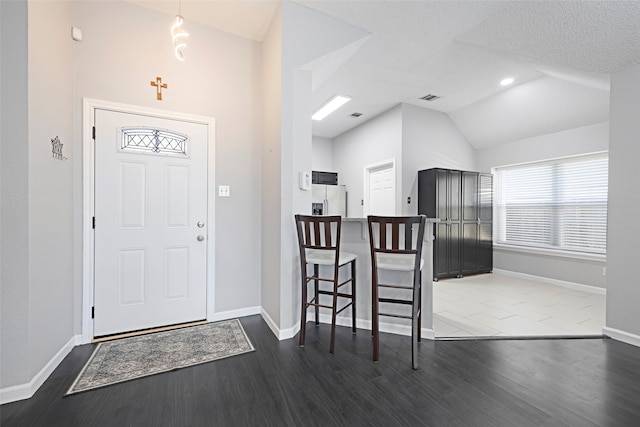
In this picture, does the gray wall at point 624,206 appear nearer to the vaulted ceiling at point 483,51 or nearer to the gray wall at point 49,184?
the vaulted ceiling at point 483,51

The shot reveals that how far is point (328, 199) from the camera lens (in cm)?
587

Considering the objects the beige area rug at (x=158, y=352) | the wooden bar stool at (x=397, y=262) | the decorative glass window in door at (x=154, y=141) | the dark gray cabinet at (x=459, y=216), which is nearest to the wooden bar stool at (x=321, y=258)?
the wooden bar stool at (x=397, y=262)

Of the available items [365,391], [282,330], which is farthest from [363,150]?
[365,391]

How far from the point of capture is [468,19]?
2500 millimetres

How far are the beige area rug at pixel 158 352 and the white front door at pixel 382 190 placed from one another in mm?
3400

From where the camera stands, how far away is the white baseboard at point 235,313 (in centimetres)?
284

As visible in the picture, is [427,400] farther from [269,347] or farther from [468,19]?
[468,19]

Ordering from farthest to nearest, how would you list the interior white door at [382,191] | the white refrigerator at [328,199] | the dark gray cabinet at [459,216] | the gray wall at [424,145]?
the white refrigerator at [328,199] → the interior white door at [382,191] → the gray wall at [424,145] → the dark gray cabinet at [459,216]

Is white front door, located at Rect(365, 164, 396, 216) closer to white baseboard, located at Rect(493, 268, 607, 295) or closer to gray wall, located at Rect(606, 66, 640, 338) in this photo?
white baseboard, located at Rect(493, 268, 607, 295)

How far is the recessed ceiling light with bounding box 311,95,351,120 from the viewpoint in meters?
4.43

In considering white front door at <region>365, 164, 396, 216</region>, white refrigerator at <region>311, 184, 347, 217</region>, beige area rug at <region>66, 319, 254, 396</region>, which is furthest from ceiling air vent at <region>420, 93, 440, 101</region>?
beige area rug at <region>66, 319, 254, 396</region>

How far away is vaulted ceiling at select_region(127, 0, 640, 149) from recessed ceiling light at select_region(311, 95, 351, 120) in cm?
13

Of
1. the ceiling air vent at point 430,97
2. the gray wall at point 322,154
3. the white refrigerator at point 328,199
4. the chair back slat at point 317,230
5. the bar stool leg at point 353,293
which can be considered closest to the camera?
the chair back slat at point 317,230

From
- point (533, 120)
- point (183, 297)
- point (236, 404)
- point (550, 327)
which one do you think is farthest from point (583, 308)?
point (183, 297)
